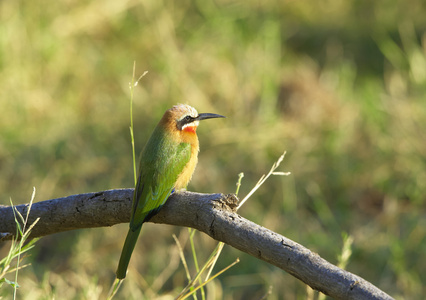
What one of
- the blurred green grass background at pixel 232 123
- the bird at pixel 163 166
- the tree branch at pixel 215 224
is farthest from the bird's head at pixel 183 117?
the blurred green grass background at pixel 232 123

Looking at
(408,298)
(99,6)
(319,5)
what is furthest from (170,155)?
(319,5)

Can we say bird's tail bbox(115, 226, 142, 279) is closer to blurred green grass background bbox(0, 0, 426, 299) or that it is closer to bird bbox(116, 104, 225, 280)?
bird bbox(116, 104, 225, 280)

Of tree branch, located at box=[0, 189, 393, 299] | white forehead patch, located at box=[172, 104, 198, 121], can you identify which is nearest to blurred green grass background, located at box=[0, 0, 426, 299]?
white forehead patch, located at box=[172, 104, 198, 121]

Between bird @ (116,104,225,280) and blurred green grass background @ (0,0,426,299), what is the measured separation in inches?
41.3

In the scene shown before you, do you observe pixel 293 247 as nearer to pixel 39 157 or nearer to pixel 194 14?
pixel 39 157

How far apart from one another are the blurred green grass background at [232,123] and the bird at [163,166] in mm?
1050

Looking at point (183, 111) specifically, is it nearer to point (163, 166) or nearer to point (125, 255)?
point (163, 166)

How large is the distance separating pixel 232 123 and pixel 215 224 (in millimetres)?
3680

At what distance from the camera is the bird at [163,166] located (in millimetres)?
2350

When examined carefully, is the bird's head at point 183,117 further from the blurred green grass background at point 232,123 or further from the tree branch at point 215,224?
the blurred green grass background at point 232,123

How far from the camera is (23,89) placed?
5.84 m

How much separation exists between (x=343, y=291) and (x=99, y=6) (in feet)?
18.4

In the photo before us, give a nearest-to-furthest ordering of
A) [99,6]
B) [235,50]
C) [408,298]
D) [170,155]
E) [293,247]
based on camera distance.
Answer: [293,247] < [170,155] < [408,298] < [235,50] < [99,6]

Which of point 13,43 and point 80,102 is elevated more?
point 13,43
